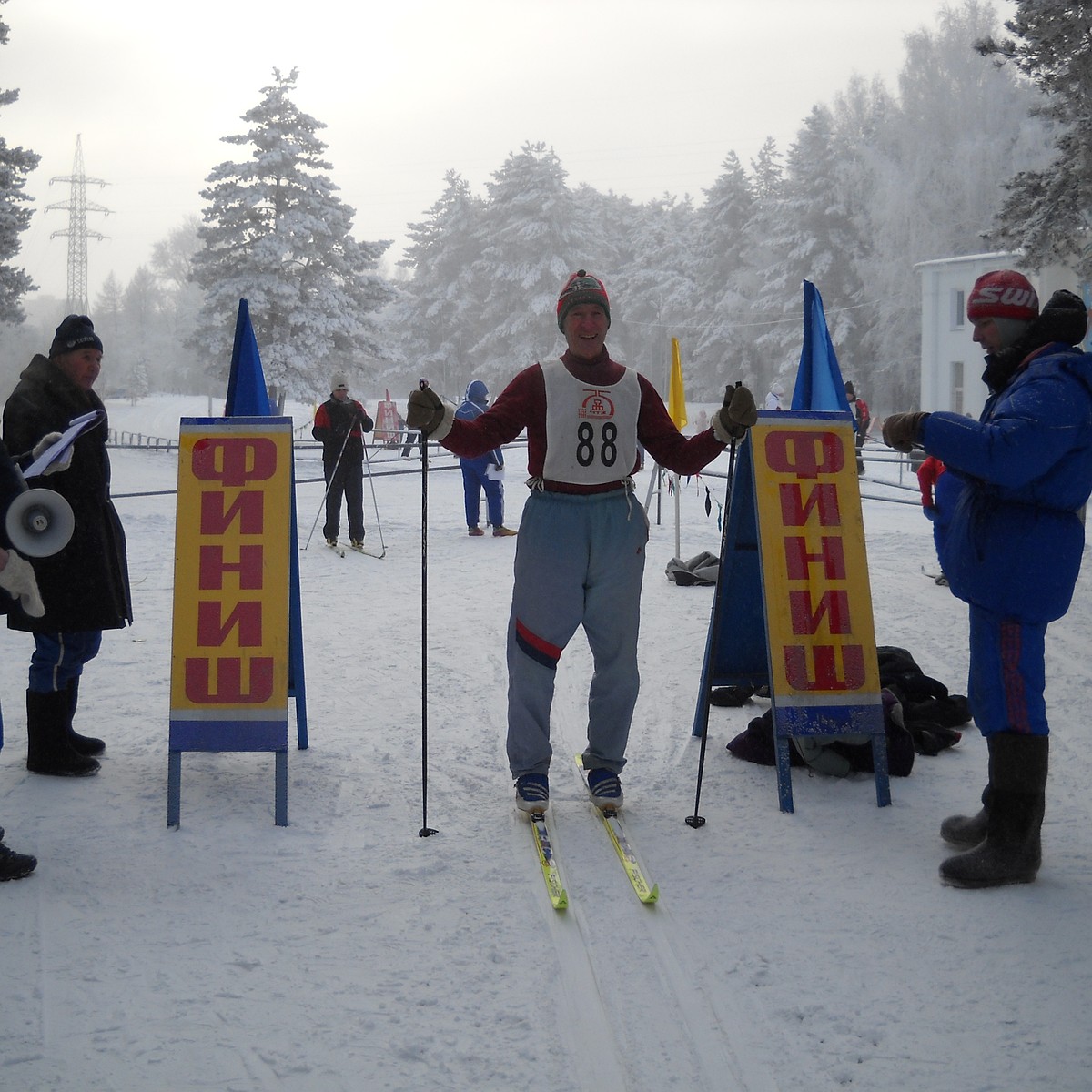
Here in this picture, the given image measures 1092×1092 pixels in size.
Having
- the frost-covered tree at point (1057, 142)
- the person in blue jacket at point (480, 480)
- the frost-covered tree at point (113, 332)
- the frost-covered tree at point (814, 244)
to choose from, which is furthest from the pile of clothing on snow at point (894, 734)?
the frost-covered tree at point (113, 332)

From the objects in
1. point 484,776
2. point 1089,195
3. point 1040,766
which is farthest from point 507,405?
point 1089,195

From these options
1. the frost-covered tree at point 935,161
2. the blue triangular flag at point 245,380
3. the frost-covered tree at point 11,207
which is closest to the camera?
the blue triangular flag at point 245,380

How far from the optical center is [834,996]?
9.30ft

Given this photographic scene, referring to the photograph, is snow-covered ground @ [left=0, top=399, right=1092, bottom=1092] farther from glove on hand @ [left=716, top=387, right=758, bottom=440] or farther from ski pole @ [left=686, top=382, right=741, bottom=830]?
glove on hand @ [left=716, top=387, right=758, bottom=440]

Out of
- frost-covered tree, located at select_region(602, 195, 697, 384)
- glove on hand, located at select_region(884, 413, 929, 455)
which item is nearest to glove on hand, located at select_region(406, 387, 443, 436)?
glove on hand, located at select_region(884, 413, 929, 455)

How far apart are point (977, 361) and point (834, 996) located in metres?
31.2

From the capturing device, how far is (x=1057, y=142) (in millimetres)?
11320

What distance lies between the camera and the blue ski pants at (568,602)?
4.14 metres

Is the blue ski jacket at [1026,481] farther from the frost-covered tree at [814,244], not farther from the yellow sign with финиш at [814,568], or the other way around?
the frost-covered tree at [814,244]

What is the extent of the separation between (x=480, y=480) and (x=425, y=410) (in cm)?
921

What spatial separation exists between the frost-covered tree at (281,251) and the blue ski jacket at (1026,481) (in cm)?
2988

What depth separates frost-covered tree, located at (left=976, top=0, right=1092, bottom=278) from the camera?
10.7 m

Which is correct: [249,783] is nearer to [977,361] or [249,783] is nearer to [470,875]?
[470,875]

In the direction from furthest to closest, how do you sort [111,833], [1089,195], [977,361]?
[977,361]
[1089,195]
[111,833]
